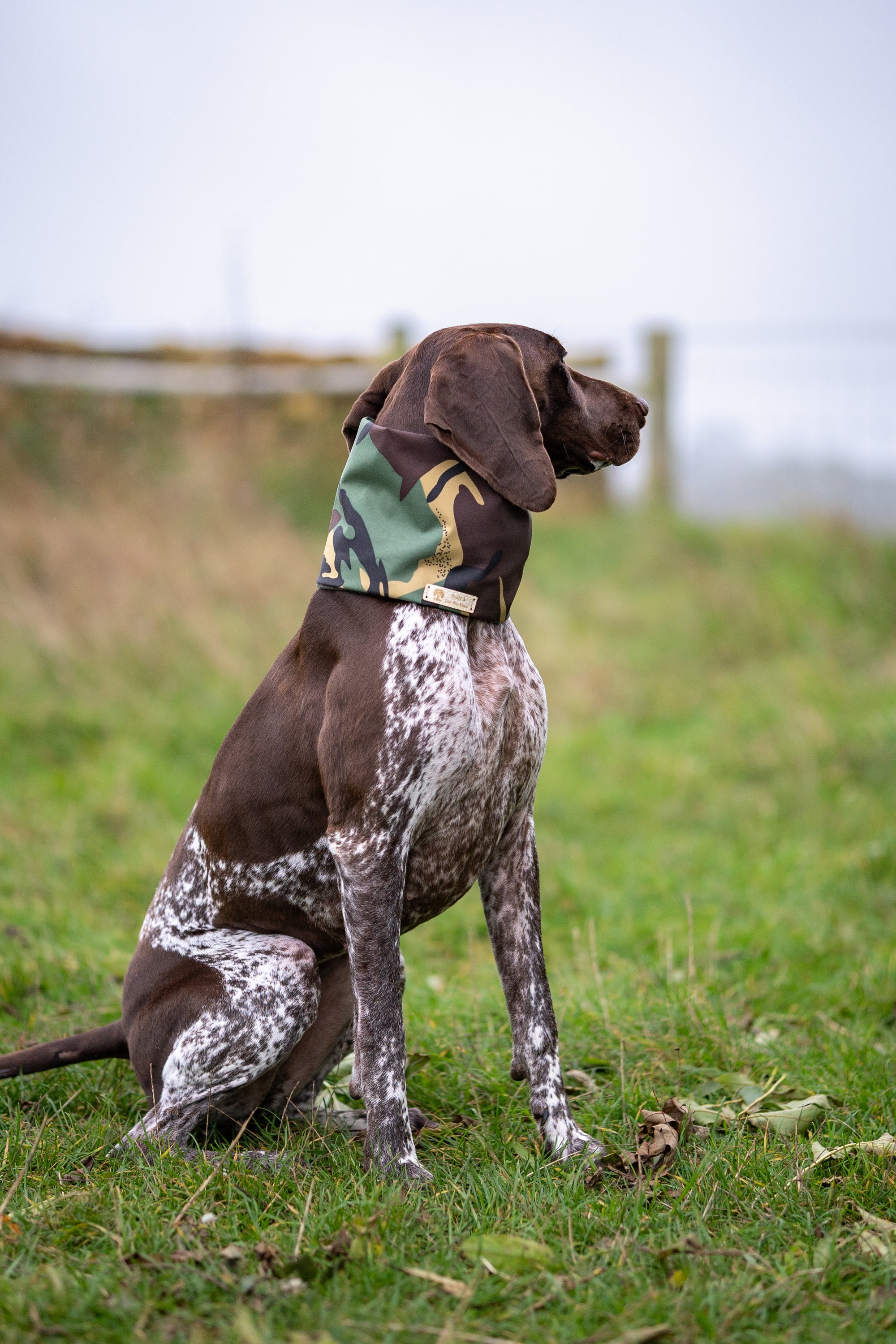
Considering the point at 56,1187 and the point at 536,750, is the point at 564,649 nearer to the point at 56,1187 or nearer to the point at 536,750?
the point at 536,750

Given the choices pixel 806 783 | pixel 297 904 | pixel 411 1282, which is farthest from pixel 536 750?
pixel 806 783

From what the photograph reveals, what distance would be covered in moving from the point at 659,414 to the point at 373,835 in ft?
34.7

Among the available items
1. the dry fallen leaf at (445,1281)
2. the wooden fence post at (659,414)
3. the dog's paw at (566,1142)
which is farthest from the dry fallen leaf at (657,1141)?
the wooden fence post at (659,414)

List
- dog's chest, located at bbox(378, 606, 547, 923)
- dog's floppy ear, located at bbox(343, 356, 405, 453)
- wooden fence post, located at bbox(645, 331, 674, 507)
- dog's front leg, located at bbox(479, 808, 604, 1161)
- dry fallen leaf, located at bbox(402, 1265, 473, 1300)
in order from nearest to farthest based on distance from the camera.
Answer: dry fallen leaf, located at bbox(402, 1265, 473, 1300), dog's chest, located at bbox(378, 606, 547, 923), dog's front leg, located at bbox(479, 808, 604, 1161), dog's floppy ear, located at bbox(343, 356, 405, 453), wooden fence post, located at bbox(645, 331, 674, 507)

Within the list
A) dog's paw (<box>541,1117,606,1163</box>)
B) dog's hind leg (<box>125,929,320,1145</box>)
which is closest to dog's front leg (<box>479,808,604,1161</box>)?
dog's paw (<box>541,1117,606,1163</box>)

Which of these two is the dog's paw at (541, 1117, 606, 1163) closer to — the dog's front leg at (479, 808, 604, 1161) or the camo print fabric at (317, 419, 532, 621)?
the dog's front leg at (479, 808, 604, 1161)

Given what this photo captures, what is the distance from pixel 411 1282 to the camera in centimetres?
219

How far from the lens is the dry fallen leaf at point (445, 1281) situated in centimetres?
214

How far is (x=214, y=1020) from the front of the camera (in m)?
2.74

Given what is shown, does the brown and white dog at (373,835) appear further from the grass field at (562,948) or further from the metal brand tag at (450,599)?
the grass field at (562,948)

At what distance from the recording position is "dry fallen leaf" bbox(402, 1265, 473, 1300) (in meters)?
2.14

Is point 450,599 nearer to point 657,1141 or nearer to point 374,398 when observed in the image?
point 374,398

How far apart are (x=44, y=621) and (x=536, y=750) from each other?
644cm

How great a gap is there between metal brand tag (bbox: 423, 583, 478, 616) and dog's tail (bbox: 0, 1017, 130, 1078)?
1424mm
